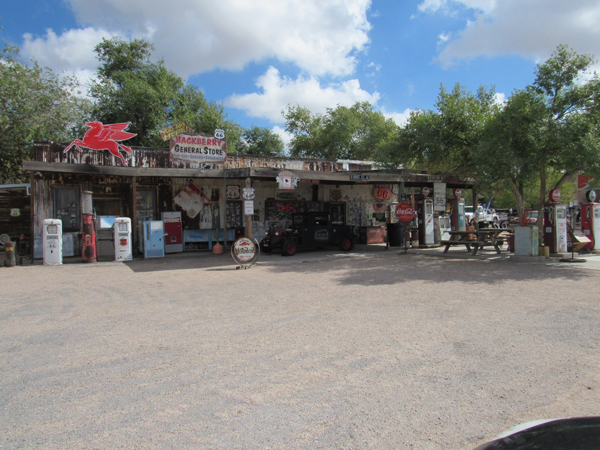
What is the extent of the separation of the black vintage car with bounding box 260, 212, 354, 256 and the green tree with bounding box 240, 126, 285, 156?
2544cm

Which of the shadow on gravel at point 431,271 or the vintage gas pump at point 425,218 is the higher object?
the vintage gas pump at point 425,218

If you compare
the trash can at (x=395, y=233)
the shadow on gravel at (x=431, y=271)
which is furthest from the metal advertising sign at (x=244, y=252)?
the trash can at (x=395, y=233)

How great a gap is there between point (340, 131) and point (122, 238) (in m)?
25.8

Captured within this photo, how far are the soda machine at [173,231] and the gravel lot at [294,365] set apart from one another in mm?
7568

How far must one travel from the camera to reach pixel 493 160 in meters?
10.7

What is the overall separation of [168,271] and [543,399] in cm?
980

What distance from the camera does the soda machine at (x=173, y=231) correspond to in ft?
51.1

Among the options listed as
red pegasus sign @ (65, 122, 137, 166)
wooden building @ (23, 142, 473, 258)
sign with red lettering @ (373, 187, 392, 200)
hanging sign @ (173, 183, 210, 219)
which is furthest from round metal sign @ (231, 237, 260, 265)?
sign with red lettering @ (373, 187, 392, 200)

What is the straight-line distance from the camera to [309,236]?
48.8ft

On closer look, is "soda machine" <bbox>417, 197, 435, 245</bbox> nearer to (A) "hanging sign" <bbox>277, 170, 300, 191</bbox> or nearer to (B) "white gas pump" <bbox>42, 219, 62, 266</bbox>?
(A) "hanging sign" <bbox>277, 170, 300, 191</bbox>

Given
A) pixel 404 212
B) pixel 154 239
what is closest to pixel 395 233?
pixel 404 212

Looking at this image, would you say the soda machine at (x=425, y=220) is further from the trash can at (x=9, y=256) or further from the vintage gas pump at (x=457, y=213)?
the trash can at (x=9, y=256)

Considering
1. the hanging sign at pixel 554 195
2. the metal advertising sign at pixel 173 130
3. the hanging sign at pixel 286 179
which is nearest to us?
the hanging sign at pixel 554 195

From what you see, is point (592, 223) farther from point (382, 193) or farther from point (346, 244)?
point (382, 193)
